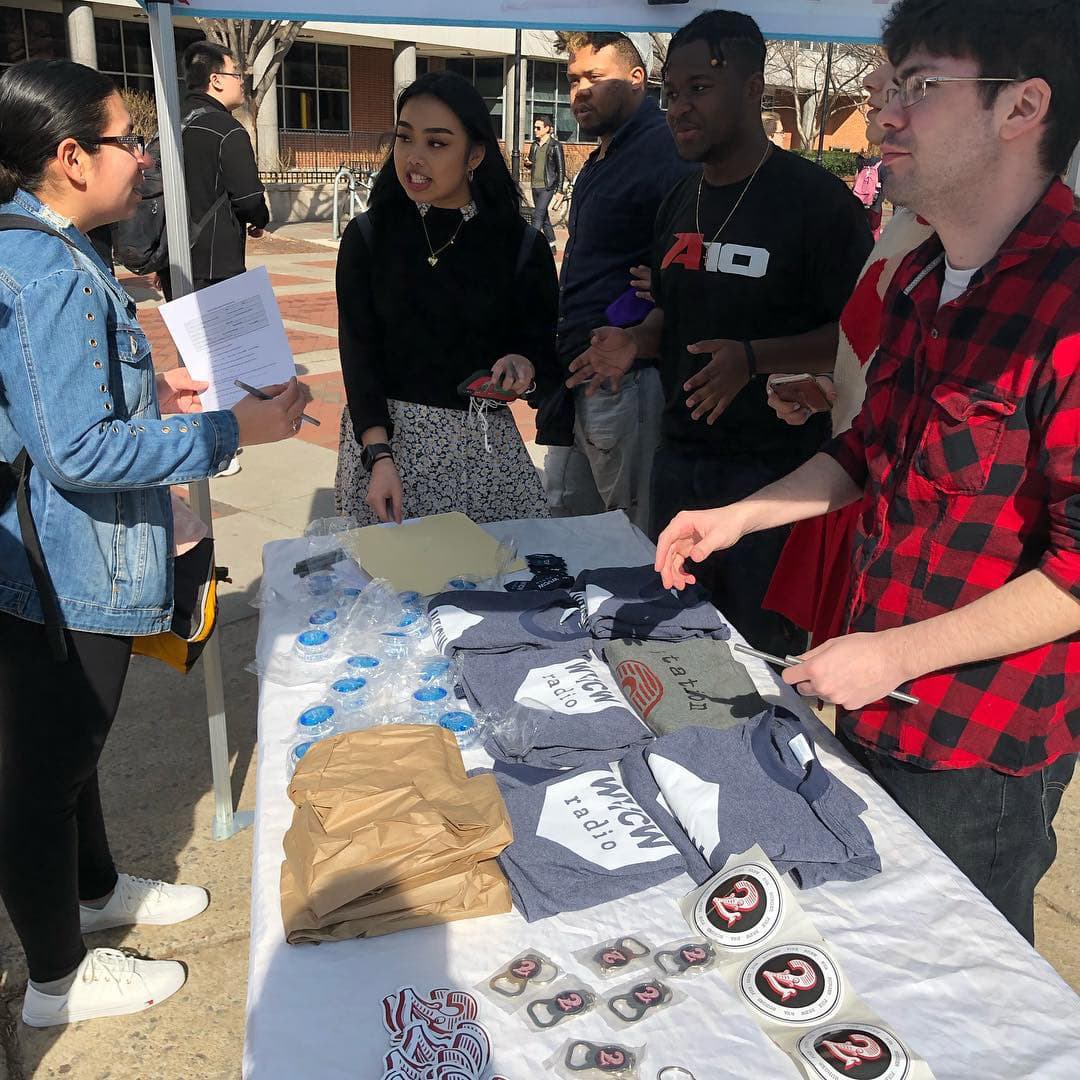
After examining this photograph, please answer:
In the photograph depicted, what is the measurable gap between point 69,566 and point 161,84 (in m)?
1.32

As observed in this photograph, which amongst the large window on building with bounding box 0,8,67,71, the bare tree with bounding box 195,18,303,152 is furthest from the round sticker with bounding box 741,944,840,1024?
the large window on building with bounding box 0,8,67,71

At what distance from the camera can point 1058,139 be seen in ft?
4.28

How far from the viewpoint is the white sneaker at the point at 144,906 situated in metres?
2.29

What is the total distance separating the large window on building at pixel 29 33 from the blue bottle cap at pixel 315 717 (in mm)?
20887

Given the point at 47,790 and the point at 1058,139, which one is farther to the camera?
the point at 47,790

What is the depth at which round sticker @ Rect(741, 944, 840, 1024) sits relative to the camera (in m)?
1.12

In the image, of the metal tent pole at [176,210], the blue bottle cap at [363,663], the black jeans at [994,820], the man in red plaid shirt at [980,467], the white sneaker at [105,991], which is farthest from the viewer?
the metal tent pole at [176,210]

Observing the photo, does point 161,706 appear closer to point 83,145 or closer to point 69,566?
A: point 69,566

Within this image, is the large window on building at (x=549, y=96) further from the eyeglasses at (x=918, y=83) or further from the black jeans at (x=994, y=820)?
the black jeans at (x=994, y=820)

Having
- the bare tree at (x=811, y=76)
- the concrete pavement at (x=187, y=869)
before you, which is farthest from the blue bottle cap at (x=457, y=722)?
the bare tree at (x=811, y=76)

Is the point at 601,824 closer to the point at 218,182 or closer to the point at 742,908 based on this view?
the point at 742,908

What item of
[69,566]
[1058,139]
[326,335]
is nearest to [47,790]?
[69,566]

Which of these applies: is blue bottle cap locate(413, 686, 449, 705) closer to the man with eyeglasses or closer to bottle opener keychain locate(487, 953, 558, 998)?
bottle opener keychain locate(487, 953, 558, 998)

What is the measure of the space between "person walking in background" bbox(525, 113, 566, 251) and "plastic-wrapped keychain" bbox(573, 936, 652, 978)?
10.9 meters
